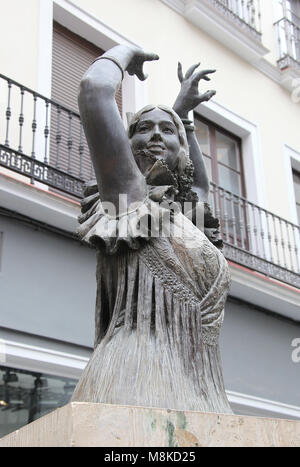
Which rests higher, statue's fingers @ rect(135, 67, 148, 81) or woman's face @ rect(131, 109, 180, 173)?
statue's fingers @ rect(135, 67, 148, 81)

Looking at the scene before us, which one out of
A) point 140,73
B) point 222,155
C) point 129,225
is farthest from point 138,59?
point 222,155

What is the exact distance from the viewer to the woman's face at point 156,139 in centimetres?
261

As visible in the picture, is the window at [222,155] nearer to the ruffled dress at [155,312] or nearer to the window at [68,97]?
the window at [68,97]

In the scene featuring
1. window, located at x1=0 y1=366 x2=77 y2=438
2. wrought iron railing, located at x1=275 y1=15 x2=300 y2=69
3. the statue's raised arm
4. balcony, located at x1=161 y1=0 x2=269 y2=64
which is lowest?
the statue's raised arm

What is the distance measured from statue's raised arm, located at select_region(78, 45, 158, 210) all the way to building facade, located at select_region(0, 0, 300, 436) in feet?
13.1

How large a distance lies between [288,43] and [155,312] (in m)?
10.9

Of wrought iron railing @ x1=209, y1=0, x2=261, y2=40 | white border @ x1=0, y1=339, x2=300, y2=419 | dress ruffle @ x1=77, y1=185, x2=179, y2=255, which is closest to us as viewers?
dress ruffle @ x1=77, y1=185, x2=179, y2=255

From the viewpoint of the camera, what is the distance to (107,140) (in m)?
2.40

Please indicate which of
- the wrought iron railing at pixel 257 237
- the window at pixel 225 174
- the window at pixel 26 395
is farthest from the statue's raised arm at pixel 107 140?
the window at pixel 225 174

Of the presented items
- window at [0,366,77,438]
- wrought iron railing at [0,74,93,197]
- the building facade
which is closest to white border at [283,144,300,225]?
the building facade

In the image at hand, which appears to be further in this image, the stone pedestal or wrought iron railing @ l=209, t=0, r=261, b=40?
wrought iron railing @ l=209, t=0, r=261, b=40

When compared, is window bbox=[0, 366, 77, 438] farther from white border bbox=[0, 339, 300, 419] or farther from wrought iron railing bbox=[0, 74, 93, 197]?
wrought iron railing bbox=[0, 74, 93, 197]

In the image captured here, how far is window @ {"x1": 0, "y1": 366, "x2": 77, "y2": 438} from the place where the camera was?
6.20 meters
